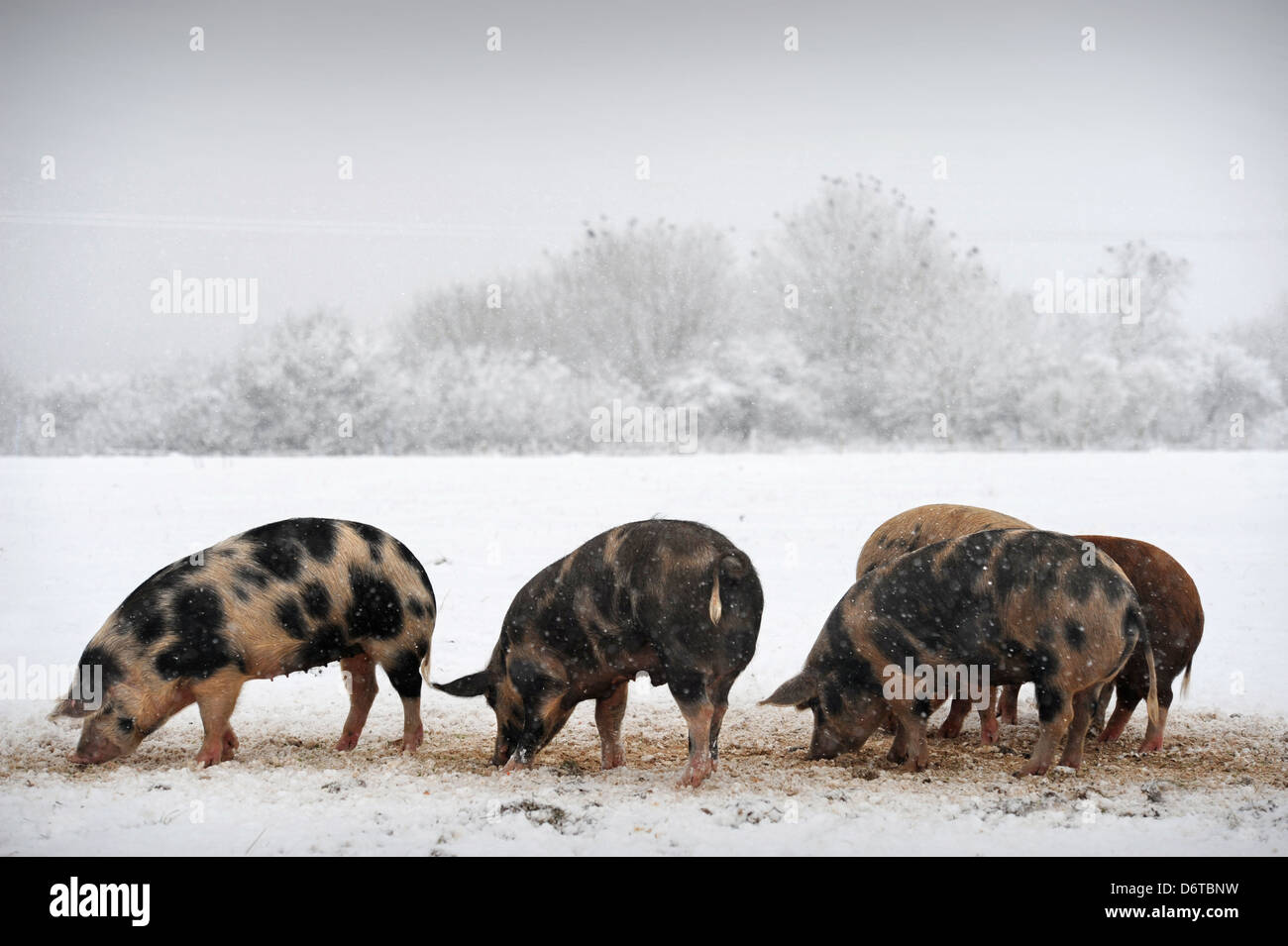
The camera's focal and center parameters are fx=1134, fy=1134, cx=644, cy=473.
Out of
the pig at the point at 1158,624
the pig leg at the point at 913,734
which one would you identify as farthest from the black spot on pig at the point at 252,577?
the pig at the point at 1158,624

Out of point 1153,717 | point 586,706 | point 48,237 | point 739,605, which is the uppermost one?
point 48,237

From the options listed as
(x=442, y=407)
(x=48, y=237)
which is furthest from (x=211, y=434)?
(x=48, y=237)

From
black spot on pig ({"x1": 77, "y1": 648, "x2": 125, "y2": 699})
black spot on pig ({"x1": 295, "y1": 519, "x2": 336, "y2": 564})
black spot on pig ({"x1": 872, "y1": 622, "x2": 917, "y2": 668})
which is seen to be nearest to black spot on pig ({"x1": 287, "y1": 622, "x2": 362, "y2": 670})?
black spot on pig ({"x1": 295, "y1": 519, "x2": 336, "y2": 564})

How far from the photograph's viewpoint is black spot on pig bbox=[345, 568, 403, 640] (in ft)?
19.8

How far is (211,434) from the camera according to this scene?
14.2m

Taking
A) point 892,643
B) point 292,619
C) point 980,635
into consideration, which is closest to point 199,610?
point 292,619

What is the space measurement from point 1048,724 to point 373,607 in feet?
11.5

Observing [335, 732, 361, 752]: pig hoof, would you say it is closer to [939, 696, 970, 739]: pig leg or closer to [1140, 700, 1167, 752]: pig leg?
→ [939, 696, 970, 739]: pig leg

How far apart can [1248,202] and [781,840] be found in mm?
→ 5094

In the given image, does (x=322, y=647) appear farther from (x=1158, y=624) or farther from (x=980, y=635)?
(x=1158, y=624)

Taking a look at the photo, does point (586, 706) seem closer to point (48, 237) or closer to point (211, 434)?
point (48, 237)

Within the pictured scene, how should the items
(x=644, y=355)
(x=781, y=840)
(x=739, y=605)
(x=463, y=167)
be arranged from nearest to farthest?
(x=781, y=840), (x=739, y=605), (x=463, y=167), (x=644, y=355)

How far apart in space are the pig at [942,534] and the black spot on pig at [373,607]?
292 centimetres
